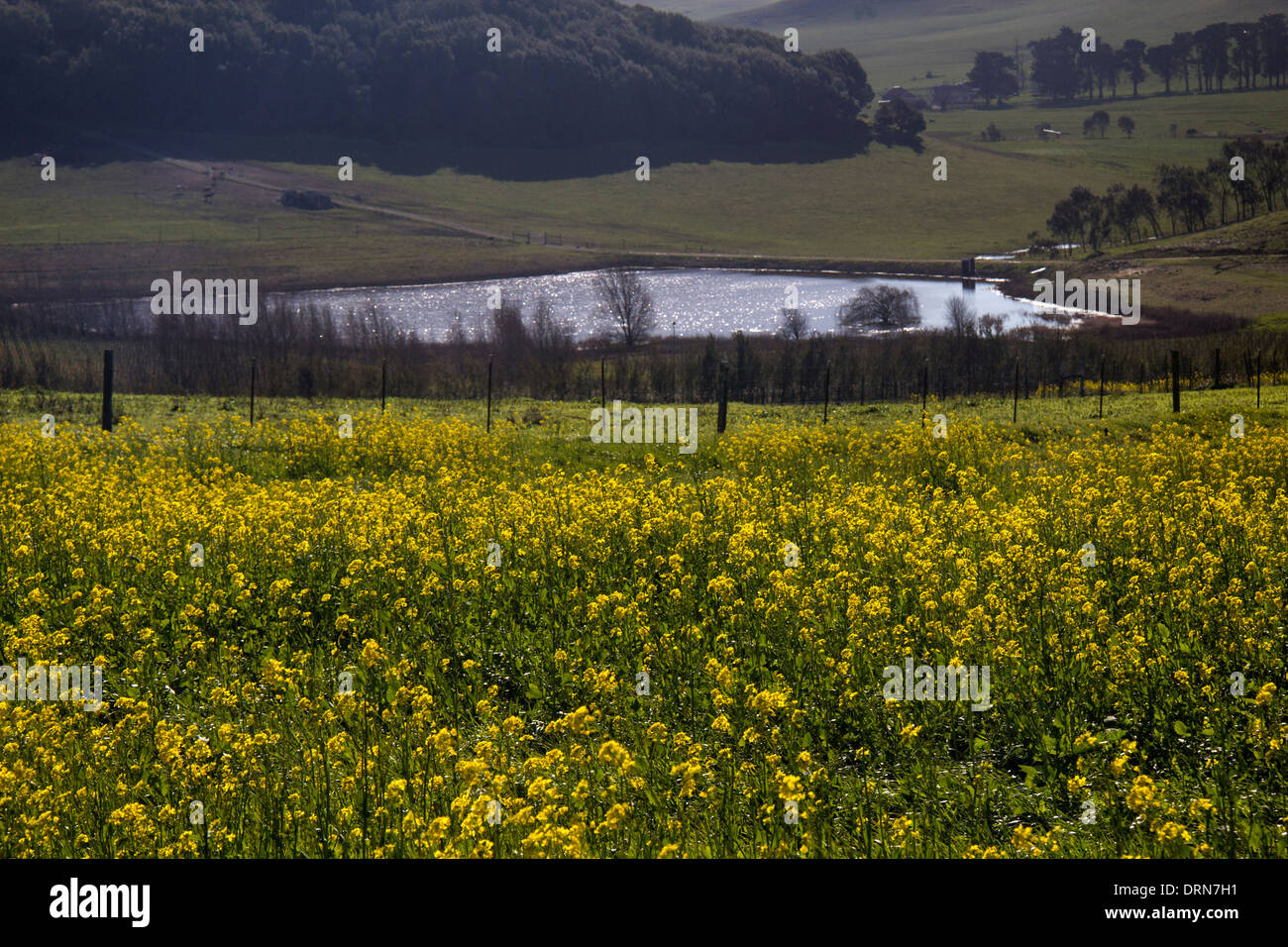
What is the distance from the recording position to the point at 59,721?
8500 mm

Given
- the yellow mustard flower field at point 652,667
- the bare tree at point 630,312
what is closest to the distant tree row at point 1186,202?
the bare tree at point 630,312

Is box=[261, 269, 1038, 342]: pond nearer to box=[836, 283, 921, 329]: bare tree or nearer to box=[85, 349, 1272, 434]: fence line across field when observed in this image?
box=[836, 283, 921, 329]: bare tree

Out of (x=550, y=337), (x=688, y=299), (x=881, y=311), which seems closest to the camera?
(x=550, y=337)

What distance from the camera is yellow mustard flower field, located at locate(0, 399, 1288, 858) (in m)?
7.20

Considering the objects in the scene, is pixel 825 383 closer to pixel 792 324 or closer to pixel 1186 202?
pixel 792 324

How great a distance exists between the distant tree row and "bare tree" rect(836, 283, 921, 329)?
44290mm

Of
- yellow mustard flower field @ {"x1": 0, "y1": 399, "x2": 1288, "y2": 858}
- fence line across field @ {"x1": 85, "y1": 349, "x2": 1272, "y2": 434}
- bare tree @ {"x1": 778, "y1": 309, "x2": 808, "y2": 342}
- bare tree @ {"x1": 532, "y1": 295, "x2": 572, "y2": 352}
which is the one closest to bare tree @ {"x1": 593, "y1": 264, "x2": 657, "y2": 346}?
bare tree @ {"x1": 532, "y1": 295, "x2": 572, "y2": 352}

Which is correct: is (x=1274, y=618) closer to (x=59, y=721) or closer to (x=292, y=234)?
(x=59, y=721)

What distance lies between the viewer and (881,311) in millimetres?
89312

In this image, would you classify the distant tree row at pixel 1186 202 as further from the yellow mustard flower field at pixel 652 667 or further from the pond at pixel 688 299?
the yellow mustard flower field at pixel 652 667

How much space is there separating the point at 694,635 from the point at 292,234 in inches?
5556

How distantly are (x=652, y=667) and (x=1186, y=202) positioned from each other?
13509 cm

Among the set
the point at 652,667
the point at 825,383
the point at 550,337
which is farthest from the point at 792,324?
the point at 652,667
